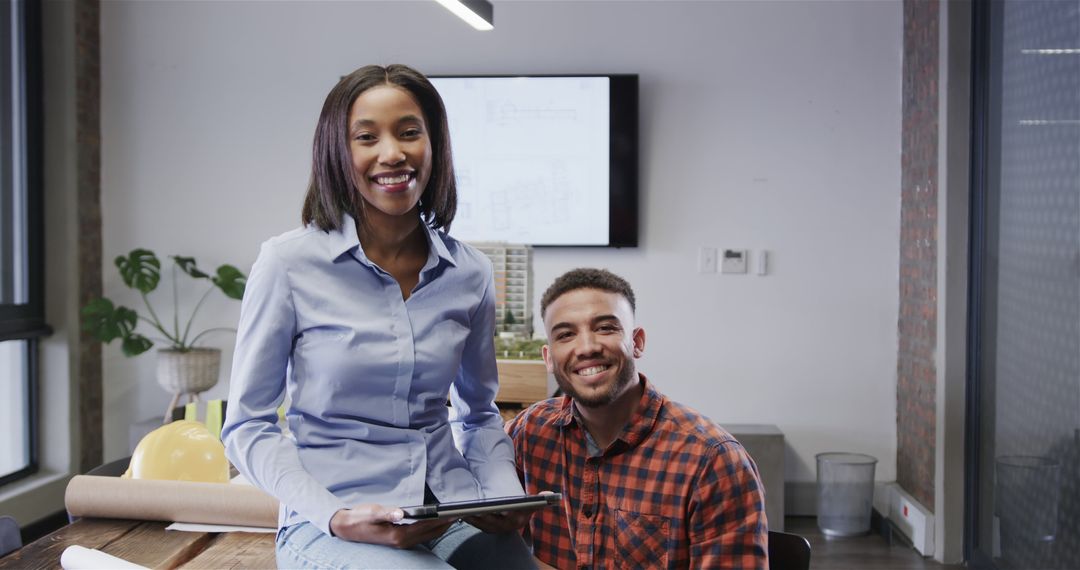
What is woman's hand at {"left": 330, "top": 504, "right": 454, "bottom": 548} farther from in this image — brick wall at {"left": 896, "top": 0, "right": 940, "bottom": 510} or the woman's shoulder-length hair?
brick wall at {"left": 896, "top": 0, "right": 940, "bottom": 510}

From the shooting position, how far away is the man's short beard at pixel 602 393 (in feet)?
5.33

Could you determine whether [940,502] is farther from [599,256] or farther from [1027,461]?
[599,256]

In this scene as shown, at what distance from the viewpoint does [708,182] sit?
14.9ft

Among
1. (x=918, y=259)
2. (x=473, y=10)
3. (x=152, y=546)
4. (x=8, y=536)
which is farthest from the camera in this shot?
(x=918, y=259)

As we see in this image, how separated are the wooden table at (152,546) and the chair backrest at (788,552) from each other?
80cm

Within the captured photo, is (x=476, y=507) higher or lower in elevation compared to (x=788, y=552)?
higher

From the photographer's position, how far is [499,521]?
4.33ft

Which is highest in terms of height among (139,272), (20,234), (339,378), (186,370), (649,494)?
(20,234)

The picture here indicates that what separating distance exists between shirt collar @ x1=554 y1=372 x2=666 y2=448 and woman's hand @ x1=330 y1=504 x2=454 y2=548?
0.52 metres

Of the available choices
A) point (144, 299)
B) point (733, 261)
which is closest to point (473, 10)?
point (733, 261)

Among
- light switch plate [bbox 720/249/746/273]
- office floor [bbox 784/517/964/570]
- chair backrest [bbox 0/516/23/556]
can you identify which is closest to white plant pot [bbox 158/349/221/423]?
light switch plate [bbox 720/249/746/273]

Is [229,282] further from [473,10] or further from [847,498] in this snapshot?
[847,498]

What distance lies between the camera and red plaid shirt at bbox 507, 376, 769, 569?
60.0 inches

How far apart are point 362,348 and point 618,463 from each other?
0.55 m
